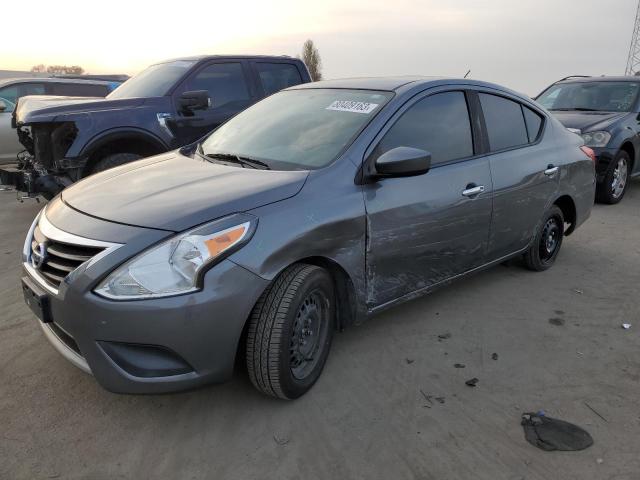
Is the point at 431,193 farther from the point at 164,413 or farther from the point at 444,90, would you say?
the point at 164,413

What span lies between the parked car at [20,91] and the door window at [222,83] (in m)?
3.88

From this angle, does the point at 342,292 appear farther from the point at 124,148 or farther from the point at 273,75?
the point at 273,75

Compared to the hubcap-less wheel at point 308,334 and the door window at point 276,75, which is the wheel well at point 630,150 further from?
the hubcap-less wheel at point 308,334

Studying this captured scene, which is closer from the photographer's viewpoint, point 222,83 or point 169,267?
point 169,267

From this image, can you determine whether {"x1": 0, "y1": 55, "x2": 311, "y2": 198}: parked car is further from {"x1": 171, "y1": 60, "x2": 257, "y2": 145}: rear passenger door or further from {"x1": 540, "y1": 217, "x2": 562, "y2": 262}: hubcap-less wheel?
{"x1": 540, "y1": 217, "x2": 562, "y2": 262}: hubcap-less wheel

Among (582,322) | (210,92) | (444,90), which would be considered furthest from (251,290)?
(210,92)

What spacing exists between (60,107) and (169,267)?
4031mm

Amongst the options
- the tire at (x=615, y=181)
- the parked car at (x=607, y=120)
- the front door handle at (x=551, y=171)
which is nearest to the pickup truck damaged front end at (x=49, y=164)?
the front door handle at (x=551, y=171)

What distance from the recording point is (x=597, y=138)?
7.52 meters

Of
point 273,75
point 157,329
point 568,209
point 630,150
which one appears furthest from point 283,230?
point 630,150

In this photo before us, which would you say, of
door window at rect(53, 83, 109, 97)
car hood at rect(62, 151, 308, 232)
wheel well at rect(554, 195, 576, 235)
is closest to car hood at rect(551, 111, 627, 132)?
wheel well at rect(554, 195, 576, 235)

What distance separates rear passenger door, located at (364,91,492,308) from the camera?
10.2 ft

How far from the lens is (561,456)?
244 cm

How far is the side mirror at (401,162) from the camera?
2.92 m
